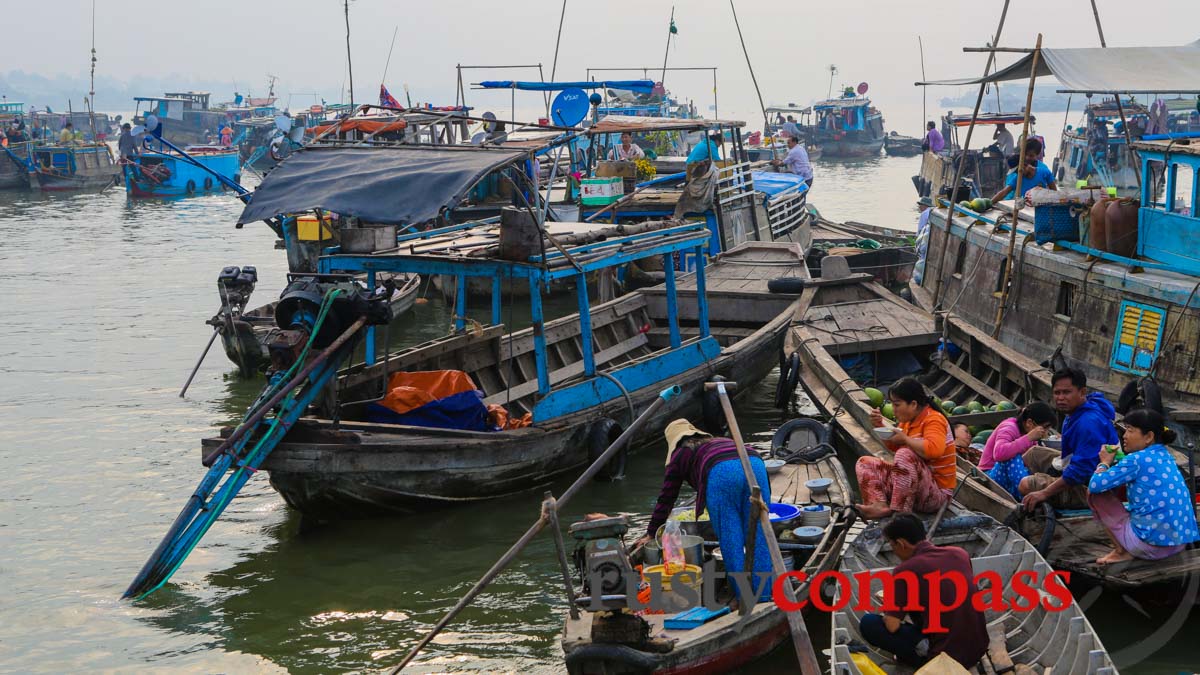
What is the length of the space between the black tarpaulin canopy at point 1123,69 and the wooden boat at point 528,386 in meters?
3.84

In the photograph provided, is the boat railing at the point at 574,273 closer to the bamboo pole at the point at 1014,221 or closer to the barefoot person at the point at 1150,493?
the bamboo pole at the point at 1014,221

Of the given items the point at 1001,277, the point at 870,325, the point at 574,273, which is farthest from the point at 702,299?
the point at 1001,277

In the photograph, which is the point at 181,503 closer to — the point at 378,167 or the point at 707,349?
the point at 378,167

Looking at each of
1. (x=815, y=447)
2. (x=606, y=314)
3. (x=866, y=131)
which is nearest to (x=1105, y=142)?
(x=606, y=314)

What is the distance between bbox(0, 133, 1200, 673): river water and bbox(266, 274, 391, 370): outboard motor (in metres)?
1.69

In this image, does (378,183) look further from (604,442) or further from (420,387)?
(604,442)

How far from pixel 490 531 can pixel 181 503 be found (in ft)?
10.0

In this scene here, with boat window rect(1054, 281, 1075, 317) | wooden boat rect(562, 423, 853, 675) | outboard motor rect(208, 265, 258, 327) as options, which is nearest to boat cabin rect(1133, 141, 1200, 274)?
boat window rect(1054, 281, 1075, 317)

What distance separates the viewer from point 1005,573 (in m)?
6.91

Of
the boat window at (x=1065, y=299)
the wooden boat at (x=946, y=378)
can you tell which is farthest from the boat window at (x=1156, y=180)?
the wooden boat at (x=946, y=378)

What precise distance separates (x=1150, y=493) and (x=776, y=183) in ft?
50.0

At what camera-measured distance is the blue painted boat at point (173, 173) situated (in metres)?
37.2

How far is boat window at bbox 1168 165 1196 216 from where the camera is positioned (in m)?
9.27

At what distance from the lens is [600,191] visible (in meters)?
19.4
